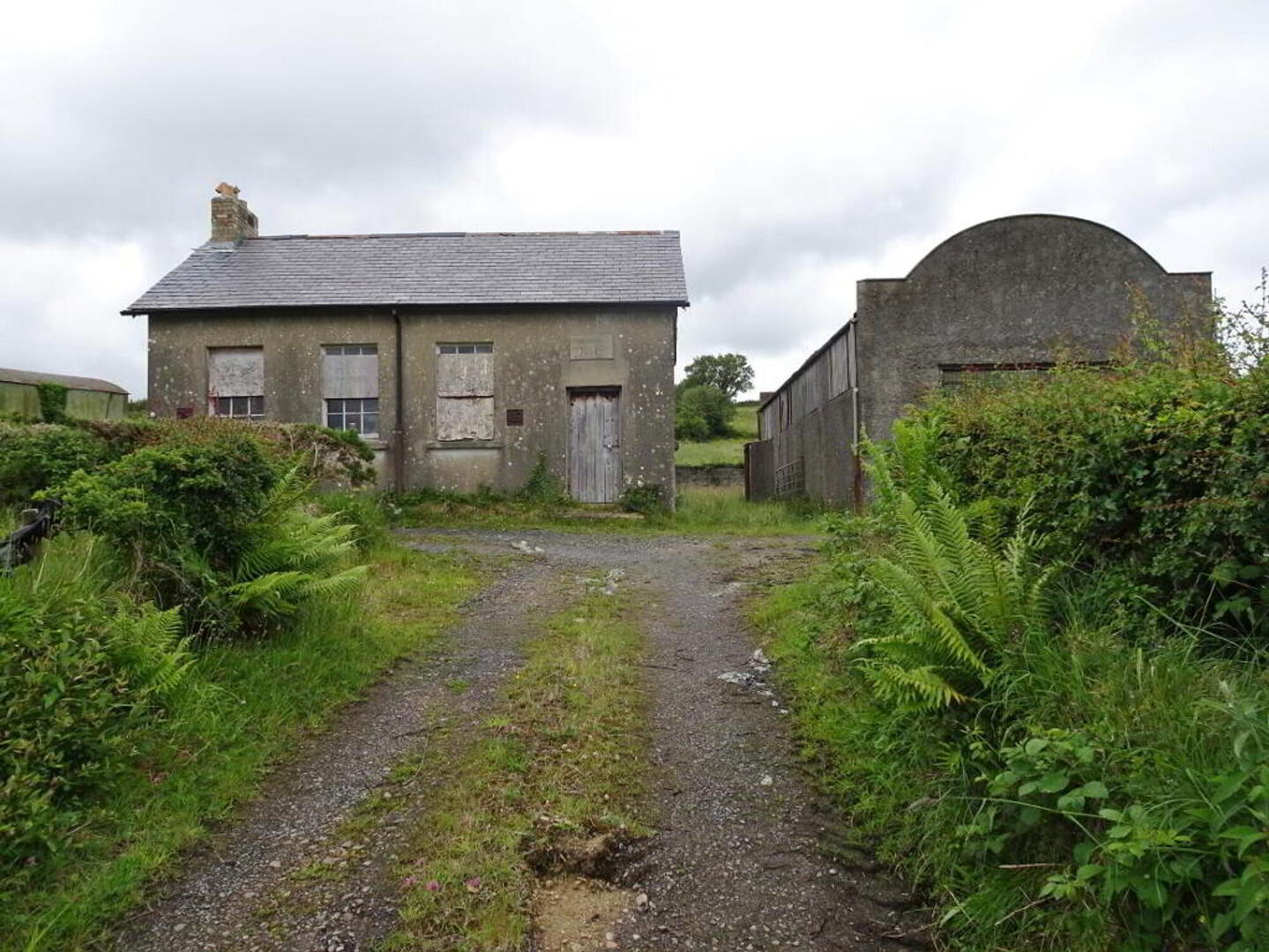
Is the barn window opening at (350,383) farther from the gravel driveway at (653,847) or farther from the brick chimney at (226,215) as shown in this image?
the gravel driveway at (653,847)

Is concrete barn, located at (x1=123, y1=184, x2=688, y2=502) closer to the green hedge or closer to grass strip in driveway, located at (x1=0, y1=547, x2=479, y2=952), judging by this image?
grass strip in driveway, located at (x1=0, y1=547, x2=479, y2=952)

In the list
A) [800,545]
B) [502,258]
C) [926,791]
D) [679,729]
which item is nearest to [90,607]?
[679,729]

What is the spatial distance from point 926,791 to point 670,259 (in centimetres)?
1554

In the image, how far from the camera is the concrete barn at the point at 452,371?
15.9 meters

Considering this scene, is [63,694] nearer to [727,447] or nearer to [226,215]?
[226,215]

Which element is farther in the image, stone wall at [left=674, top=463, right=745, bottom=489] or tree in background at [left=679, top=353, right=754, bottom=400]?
tree in background at [left=679, top=353, right=754, bottom=400]

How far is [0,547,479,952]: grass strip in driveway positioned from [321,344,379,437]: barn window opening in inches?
401

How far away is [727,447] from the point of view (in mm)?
35438

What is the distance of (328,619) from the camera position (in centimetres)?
594

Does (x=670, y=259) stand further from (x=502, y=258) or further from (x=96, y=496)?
(x=96, y=496)

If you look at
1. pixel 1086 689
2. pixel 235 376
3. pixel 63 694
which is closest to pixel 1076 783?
pixel 1086 689

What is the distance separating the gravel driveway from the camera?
2.78m

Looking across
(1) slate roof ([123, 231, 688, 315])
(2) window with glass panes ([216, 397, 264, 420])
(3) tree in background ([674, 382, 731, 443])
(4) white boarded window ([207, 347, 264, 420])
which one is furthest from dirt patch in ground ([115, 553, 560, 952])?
(3) tree in background ([674, 382, 731, 443])

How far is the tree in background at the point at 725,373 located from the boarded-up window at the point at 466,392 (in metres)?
42.7
